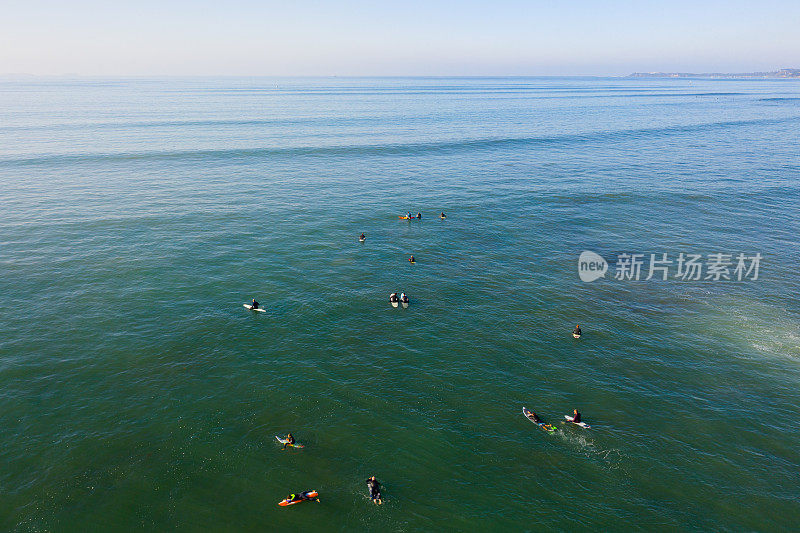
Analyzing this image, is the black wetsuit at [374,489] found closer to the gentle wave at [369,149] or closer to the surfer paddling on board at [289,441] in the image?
the surfer paddling on board at [289,441]

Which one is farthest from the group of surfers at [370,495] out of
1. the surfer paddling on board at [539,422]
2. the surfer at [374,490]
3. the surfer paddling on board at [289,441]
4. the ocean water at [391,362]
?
the surfer paddling on board at [539,422]

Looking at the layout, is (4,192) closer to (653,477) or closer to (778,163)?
(653,477)

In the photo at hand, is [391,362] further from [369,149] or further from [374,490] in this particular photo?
[369,149]

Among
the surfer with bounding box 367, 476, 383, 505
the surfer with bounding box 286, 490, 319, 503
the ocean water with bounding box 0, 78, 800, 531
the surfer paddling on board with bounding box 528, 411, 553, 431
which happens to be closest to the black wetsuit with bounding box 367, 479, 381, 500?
the surfer with bounding box 367, 476, 383, 505

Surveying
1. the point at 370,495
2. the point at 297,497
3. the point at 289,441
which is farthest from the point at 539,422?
the point at 289,441

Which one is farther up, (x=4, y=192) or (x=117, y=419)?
(x=4, y=192)

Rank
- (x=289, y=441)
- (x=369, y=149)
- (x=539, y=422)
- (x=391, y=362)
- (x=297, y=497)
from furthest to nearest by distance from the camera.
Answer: (x=369, y=149), (x=391, y=362), (x=539, y=422), (x=289, y=441), (x=297, y=497)

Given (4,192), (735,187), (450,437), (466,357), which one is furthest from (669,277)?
(4,192)
